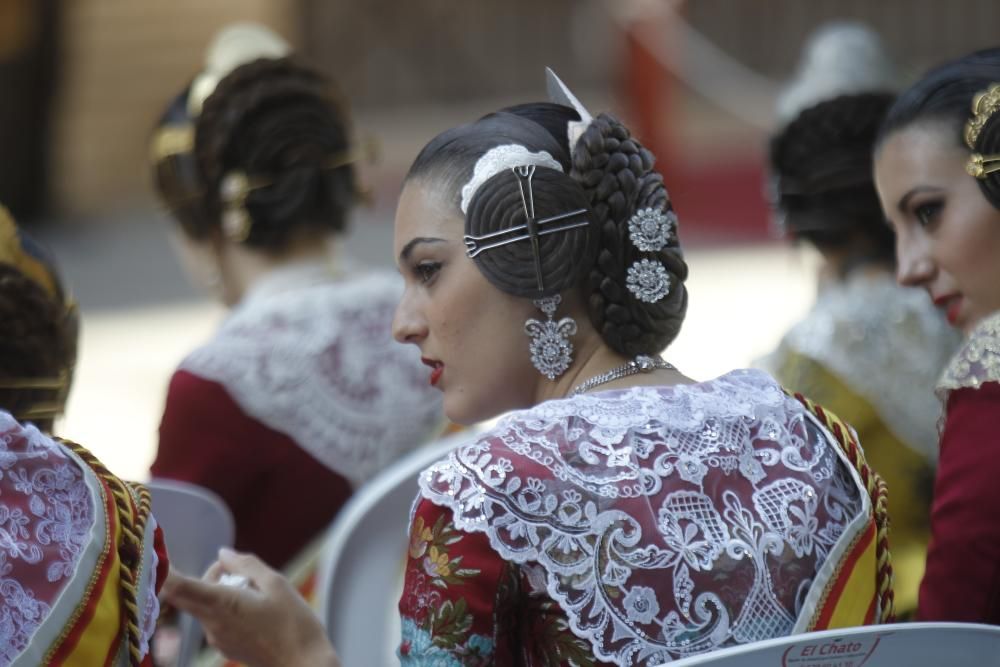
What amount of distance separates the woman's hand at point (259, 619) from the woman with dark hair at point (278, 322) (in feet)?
3.11

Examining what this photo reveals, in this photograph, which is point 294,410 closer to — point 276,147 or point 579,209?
point 276,147

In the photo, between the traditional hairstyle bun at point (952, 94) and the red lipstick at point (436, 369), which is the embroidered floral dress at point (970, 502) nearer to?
the traditional hairstyle bun at point (952, 94)

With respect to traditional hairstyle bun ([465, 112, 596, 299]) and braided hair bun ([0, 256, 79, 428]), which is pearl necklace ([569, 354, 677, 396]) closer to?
traditional hairstyle bun ([465, 112, 596, 299])

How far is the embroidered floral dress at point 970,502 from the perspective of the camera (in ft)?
6.42

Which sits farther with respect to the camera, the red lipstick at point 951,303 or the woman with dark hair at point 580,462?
the red lipstick at point 951,303

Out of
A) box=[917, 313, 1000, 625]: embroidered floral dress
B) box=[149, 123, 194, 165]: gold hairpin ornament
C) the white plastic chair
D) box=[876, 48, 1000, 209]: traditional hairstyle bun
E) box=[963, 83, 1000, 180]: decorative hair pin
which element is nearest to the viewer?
box=[917, 313, 1000, 625]: embroidered floral dress

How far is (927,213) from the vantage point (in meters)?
2.21

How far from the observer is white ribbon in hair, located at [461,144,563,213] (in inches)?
70.6

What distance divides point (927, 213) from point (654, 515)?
2.59 feet

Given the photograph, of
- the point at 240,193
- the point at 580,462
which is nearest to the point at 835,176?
the point at 240,193

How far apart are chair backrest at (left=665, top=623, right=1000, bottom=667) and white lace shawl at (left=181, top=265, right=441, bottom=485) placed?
1475mm

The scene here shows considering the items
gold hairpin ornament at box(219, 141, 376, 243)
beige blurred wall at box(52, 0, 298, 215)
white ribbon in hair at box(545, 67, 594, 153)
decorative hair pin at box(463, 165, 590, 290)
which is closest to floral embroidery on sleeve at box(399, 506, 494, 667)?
decorative hair pin at box(463, 165, 590, 290)

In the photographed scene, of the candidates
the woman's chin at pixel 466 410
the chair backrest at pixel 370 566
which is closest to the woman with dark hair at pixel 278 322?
the chair backrest at pixel 370 566

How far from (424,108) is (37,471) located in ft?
34.3
